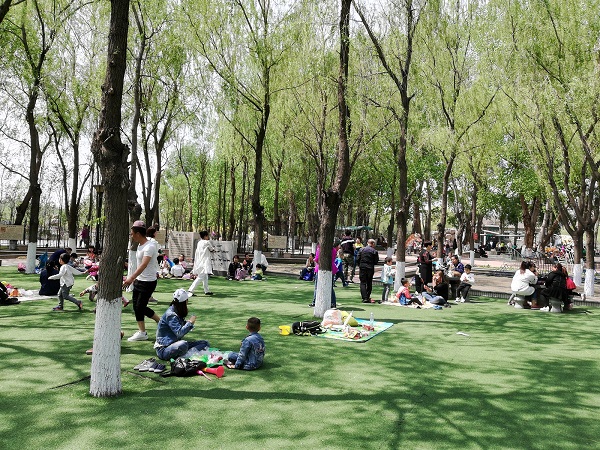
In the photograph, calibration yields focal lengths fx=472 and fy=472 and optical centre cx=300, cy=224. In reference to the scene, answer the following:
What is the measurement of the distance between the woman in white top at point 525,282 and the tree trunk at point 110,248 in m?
11.0

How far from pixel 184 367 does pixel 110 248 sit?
5.69ft

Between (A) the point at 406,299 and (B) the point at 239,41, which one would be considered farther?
(B) the point at 239,41

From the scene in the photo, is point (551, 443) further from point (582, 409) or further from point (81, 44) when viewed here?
point (81, 44)

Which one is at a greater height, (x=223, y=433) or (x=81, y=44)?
(x=81, y=44)

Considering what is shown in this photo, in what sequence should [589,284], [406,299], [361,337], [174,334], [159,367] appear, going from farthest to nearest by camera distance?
[589,284]
[406,299]
[361,337]
[174,334]
[159,367]

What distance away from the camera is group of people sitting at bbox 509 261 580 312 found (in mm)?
12297

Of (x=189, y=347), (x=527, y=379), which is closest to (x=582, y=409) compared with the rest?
(x=527, y=379)

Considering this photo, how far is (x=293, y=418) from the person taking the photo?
14.8 ft

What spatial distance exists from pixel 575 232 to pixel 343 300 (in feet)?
33.1

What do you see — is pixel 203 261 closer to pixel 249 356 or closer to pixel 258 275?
pixel 258 275

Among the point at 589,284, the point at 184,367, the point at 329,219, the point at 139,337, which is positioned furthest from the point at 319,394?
the point at 589,284

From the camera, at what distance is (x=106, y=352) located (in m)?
4.89

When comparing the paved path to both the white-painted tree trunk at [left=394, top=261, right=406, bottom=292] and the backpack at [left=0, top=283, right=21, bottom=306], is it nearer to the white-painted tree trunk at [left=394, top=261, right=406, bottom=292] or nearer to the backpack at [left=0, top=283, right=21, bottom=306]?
the white-painted tree trunk at [left=394, top=261, right=406, bottom=292]

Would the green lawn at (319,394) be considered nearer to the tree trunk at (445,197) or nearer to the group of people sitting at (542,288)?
the group of people sitting at (542,288)
